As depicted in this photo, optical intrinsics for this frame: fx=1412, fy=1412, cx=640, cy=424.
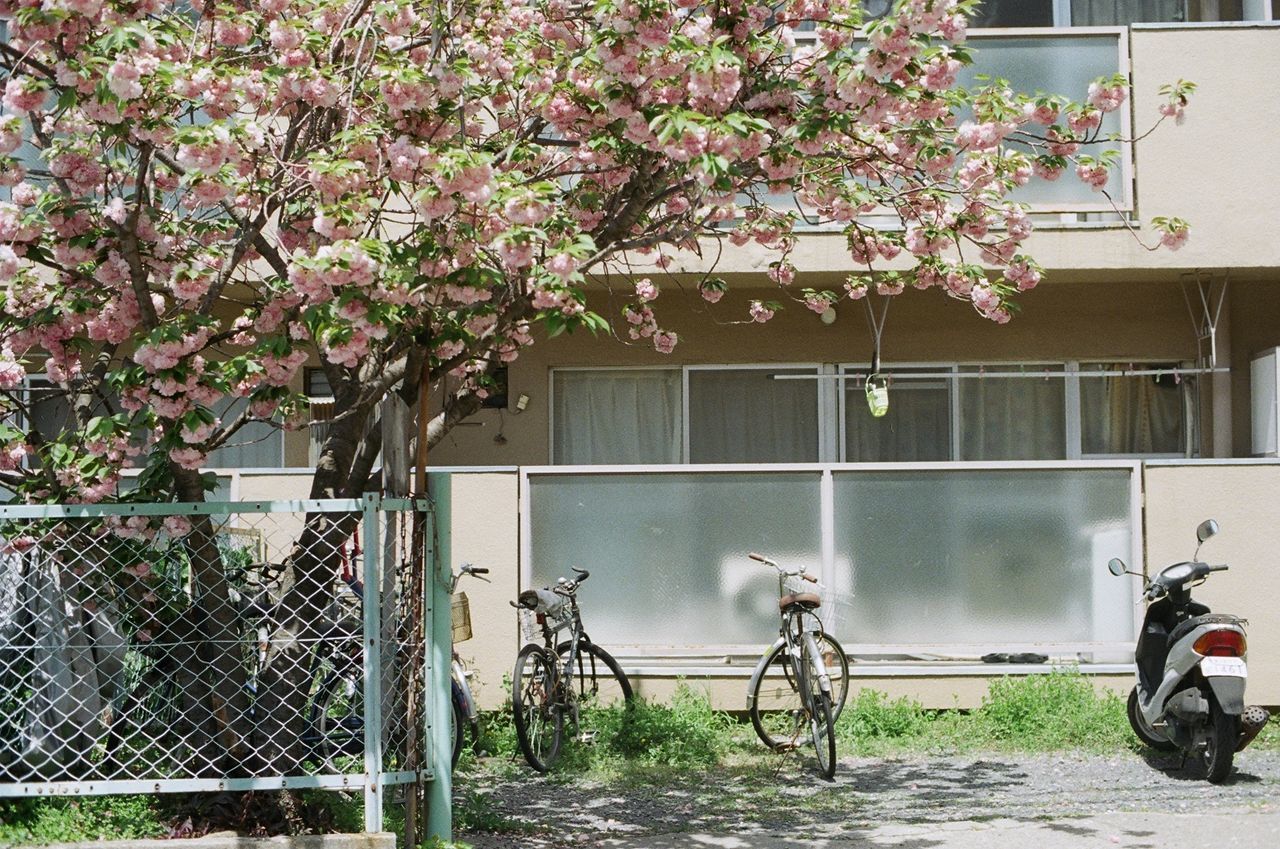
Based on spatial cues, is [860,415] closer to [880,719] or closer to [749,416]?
[749,416]

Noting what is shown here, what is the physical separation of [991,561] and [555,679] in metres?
3.03

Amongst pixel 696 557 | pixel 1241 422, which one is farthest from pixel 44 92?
pixel 1241 422

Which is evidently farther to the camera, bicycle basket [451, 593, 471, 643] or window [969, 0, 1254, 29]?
window [969, 0, 1254, 29]

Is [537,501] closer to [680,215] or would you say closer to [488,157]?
[680,215]

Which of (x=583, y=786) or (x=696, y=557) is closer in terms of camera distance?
(x=583, y=786)

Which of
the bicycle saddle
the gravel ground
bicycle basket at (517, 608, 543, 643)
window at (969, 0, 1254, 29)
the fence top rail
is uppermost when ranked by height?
window at (969, 0, 1254, 29)

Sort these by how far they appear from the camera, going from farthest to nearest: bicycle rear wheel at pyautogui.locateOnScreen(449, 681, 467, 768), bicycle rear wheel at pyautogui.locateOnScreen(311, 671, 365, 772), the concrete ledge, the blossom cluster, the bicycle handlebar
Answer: the bicycle handlebar < bicycle rear wheel at pyautogui.locateOnScreen(449, 681, 467, 768) < bicycle rear wheel at pyautogui.locateOnScreen(311, 671, 365, 772) < the concrete ledge < the blossom cluster

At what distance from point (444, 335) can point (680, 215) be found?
169cm

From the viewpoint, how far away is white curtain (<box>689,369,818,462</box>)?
38.4 feet

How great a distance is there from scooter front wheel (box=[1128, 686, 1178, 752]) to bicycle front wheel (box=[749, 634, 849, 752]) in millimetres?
1750

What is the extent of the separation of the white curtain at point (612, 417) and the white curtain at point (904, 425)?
1.50 metres

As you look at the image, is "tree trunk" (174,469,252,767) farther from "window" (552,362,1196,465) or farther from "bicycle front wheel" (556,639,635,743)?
"window" (552,362,1196,465)

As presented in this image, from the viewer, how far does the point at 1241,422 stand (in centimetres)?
1134

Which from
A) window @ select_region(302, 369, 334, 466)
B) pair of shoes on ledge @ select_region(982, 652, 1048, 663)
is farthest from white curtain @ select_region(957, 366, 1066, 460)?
window @ select_region(302, 369, 334, 466)
